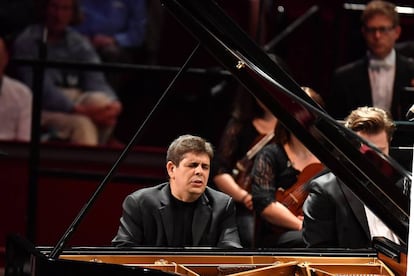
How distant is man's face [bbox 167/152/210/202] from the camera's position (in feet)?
15.5

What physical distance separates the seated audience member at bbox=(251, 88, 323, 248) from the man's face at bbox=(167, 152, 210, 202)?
0.84m

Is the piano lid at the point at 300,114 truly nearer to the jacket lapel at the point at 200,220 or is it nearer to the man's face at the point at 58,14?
the jacket lapel at the point at 200,220

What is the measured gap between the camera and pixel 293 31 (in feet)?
25.2

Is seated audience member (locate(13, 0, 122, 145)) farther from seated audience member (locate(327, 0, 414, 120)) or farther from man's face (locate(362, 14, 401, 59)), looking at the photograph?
man's face (locate(362, 14, 401, 59))

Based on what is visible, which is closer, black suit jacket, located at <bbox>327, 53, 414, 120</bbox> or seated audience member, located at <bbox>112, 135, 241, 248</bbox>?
seated audience member, located at <bbox>112, 135, 241, 248</bbox>

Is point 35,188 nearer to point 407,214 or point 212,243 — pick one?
point 212,243

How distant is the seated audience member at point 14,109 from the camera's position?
22.7 ft

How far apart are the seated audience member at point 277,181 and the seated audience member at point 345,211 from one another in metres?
0.46

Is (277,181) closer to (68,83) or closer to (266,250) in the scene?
(266,250)

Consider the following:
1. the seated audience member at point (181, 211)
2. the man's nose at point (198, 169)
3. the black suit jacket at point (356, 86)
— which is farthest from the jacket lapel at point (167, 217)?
the black suit jacket at point (356, 86)

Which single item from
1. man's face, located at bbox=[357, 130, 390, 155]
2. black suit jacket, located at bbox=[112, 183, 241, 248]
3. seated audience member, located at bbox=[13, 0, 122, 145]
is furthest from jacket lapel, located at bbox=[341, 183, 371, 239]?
seated audience member, located at bbox=[13, 0, 122, 145]

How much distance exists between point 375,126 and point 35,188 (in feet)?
7.65

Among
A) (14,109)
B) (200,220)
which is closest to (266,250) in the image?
(200,220)

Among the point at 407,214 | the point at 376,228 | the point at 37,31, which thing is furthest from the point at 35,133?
the point at 407,214
